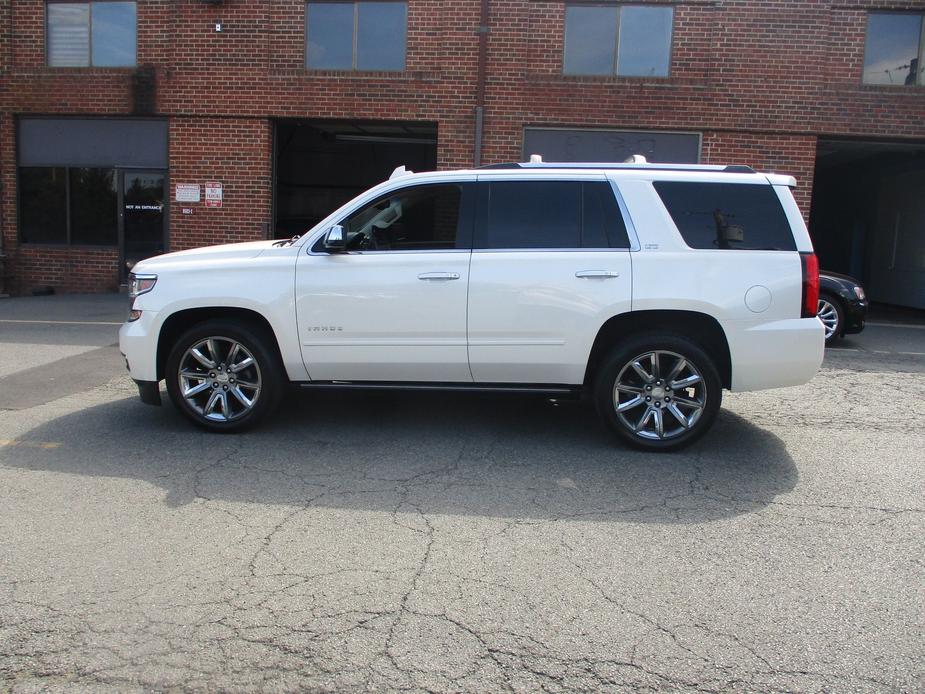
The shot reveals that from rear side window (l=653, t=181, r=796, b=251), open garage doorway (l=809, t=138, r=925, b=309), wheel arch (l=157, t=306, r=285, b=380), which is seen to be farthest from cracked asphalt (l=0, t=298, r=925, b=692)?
open garage doorway (l=809, t=138, r=925, b=309)

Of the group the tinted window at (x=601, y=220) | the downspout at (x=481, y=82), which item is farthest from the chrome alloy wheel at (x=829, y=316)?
the tinted window at (x=601, y=220)

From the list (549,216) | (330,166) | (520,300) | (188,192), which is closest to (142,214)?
(188,192)

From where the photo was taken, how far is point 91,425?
625 centimetres

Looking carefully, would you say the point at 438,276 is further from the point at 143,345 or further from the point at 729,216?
the point at 143,345

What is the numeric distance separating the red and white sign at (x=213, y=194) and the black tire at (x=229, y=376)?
9.10 m

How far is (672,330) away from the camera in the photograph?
18.9 feet

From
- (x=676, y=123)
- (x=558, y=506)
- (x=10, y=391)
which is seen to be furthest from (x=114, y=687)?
(x=676, y=123)

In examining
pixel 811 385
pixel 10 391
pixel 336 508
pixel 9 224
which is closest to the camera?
pixel 336 508

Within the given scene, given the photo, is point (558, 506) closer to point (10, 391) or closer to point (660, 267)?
point (660, 267)

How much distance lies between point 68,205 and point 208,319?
11.0 m

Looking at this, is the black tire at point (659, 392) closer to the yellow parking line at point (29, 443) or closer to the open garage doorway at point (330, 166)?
the yellow parking line at point (29, 443)

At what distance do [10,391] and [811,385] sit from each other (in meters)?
7.81

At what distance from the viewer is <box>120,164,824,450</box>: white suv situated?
555cm

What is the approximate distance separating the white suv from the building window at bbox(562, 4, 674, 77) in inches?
338
